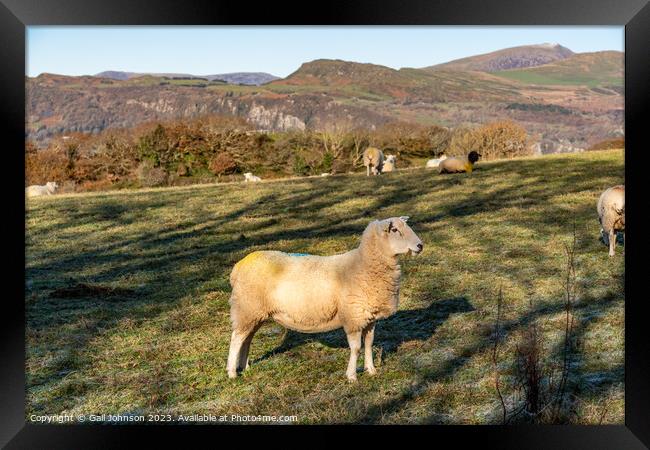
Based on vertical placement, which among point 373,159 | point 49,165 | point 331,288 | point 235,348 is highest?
point 373,159

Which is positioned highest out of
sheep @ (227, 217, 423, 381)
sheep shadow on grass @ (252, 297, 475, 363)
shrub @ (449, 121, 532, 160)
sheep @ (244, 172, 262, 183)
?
shrub @ (449, 121, 532, 160)

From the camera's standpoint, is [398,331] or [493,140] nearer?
[398,331]

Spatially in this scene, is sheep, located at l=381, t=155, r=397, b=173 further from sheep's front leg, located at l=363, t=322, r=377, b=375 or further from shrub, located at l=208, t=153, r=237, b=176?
sheep's front leg, located at l=363, t=322, r=377, b=375

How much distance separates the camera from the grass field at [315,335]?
23.1 ft

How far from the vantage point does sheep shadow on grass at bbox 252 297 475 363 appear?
864cm

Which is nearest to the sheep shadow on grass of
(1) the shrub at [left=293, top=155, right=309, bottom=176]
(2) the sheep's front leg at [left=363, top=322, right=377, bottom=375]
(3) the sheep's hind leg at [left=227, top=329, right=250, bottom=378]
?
(3) the sheep's hind leg at [left=227, top=329, right=250, bottom=378]

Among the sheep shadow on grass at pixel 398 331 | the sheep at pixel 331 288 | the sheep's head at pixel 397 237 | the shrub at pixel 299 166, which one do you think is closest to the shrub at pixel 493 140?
the shrub at pixel 299 166

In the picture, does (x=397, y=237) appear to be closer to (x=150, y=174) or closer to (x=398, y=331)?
(x=398, y=331)

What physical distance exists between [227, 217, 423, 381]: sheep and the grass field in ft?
2.45

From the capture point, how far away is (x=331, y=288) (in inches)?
272

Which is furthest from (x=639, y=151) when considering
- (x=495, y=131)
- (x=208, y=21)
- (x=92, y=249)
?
(x=495, y=131)

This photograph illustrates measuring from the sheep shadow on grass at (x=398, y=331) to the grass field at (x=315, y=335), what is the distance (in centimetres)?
4

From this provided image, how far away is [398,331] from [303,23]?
4.76m

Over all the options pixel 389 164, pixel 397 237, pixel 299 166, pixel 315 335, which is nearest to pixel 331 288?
pixel 397 237
